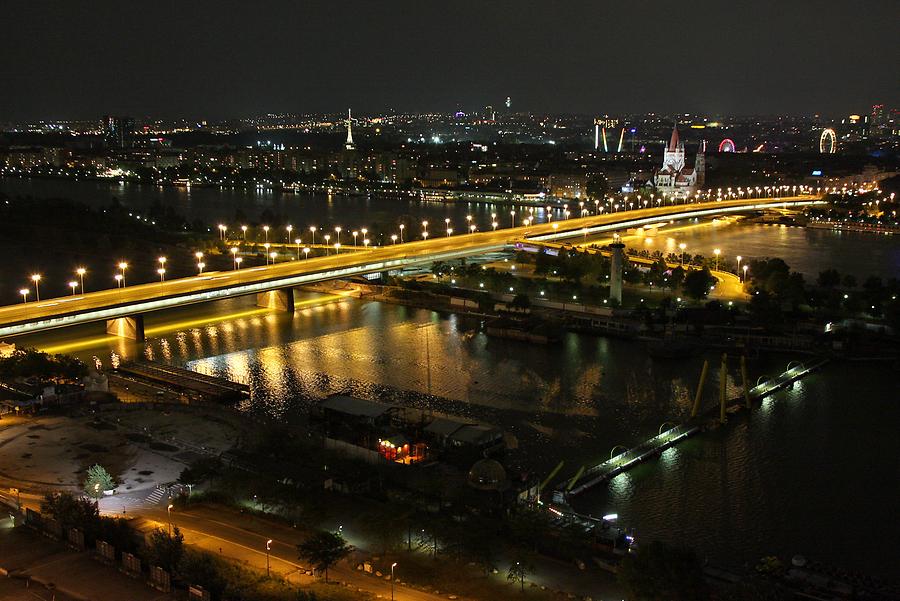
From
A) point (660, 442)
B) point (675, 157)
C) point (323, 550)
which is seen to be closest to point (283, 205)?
point (675, 157)

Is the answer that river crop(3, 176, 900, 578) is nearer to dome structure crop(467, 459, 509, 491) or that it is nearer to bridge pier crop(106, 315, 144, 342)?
bridge pier crop(106, 315, 144, 342)

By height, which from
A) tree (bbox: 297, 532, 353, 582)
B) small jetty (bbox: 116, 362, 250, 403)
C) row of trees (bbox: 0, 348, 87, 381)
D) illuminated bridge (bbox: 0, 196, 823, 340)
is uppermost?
illuminated bridge (bbox: 0, 196, 823, 340)

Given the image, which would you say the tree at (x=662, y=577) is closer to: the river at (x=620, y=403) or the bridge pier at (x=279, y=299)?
the river at (x=620, y=403)

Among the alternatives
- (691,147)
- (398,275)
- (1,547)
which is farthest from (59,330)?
(691,147)

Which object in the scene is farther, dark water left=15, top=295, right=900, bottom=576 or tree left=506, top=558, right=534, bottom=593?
dark water left=15, top=295, right=900, bottom=576

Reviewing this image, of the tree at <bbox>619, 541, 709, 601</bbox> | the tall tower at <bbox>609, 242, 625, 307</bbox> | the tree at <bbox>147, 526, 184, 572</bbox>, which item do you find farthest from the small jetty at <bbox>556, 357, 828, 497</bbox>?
the tall tower at <bbox>609, 242, 625, 307</bbox>

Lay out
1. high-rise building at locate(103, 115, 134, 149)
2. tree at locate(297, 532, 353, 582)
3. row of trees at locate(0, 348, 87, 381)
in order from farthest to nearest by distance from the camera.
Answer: high-rise building at locate(103, 115, 134, 149) → row of trees at locate(0, 348, 87, 381) → tree at locate(297, 532, 353, 582)
